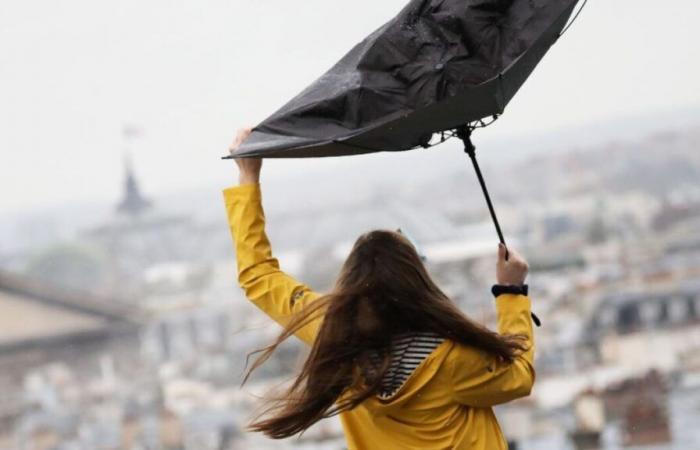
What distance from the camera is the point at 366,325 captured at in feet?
5.03

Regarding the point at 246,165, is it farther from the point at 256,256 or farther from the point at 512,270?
the point at 512,270

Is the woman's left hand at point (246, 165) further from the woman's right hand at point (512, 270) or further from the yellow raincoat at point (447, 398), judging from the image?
the woman's right hand at point (512, 270)

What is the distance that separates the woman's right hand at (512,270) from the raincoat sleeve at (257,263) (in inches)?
7.7

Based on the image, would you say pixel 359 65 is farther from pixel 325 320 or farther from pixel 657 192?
pixel 657 192

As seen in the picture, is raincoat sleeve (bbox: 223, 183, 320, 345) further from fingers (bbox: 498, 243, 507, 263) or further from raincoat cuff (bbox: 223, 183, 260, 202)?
fingers (bbox: 498, 243, 507, 263)

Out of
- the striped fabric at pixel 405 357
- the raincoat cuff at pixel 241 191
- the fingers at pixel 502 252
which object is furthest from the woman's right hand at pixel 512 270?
the raincoat cuff at pixel 241 191

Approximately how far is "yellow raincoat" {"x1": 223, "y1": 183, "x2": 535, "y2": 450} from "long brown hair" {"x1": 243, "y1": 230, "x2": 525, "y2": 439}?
2 centimetres

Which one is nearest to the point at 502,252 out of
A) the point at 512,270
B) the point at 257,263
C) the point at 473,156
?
the point at 512,270

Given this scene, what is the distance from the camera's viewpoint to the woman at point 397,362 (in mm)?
1517

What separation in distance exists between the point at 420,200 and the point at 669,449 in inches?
1152

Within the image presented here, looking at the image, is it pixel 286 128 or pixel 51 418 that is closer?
pixel 286 128

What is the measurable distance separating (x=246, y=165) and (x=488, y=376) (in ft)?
1.22

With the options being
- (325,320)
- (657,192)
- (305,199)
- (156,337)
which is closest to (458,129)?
(325,320)

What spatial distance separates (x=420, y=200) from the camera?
44625 mm
